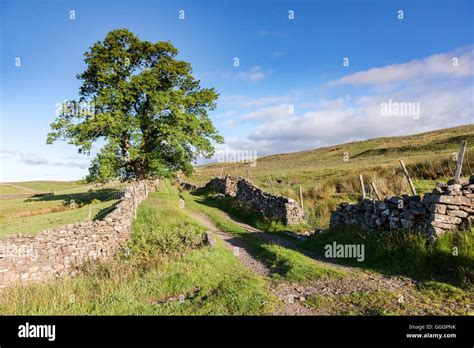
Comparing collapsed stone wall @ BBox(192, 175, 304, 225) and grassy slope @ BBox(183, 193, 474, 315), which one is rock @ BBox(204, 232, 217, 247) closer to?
grassy slope @ BBox(183, 193, 474, 315)

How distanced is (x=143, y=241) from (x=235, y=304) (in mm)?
9712

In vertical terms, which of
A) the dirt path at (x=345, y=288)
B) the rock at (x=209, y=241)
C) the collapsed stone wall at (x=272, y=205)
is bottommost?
the dirt path at (x=345, y=288)

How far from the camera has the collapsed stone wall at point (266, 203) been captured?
Answer: 18.4 meters

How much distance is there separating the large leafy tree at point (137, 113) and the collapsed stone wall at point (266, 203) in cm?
532

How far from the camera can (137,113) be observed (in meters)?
29.5

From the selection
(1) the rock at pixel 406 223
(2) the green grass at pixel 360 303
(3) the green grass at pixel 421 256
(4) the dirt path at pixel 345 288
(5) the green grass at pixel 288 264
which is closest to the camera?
(2) the green grass at pixel 360 303

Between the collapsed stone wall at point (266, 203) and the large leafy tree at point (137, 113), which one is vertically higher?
the large leafy tree at point (137, 113)

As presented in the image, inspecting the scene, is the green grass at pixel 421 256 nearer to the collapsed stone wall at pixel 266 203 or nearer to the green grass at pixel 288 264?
the green grass at pixel 288 264

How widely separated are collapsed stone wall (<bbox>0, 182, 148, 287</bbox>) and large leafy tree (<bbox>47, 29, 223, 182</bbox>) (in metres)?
11.0

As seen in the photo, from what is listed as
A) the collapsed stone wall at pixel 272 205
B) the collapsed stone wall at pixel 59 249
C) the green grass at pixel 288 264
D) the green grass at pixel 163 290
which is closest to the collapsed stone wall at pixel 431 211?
the green grass at pixel 288 264
